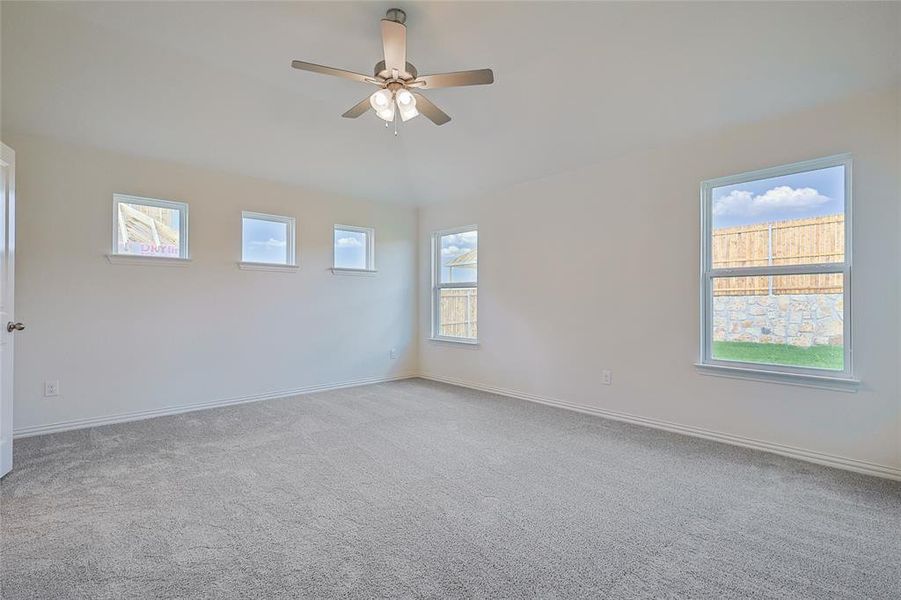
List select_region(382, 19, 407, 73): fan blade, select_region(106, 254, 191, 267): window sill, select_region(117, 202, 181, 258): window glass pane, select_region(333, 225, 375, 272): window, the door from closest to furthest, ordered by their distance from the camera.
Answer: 1. select_region(382, 19, 407, 73): fan blade
2. the door
3. select_region(106, 254, 191, 267): window sill
4. select_region(117, 202, 181, 258): window glass pane
5. select_region(333, 225, 375, 272): window

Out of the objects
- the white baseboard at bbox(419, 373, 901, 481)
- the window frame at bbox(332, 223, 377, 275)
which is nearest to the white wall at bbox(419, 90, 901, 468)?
the white baseboard at bbox(419, 373, 901, 481)

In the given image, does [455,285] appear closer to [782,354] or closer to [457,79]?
[457,79]

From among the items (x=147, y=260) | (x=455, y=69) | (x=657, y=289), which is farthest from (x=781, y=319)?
(x=147, y=260)

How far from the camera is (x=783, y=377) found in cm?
299

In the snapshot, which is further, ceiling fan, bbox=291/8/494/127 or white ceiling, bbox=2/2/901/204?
white ceiling, bbox=2/2/901/204

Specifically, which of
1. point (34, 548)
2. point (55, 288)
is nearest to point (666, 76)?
point (34, 548)

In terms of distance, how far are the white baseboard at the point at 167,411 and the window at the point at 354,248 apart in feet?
4.75

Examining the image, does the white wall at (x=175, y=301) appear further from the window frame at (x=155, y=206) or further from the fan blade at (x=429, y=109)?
→ the fan blade at (x=429, y=109)

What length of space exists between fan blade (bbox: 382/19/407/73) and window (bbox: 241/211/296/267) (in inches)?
111

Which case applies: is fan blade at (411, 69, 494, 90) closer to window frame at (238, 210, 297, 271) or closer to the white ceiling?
the white ceiling

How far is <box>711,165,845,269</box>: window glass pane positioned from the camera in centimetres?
286

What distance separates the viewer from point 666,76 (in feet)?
9.92

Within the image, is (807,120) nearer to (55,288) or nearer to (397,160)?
(397,160)

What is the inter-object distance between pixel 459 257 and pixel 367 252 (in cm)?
122
